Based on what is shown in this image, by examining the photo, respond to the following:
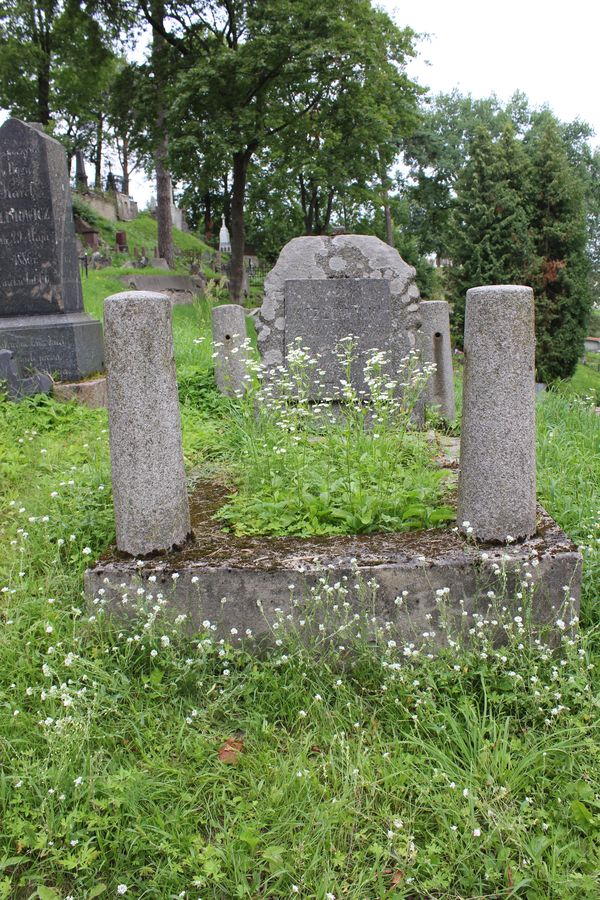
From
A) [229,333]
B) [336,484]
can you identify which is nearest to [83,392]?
[229,333]

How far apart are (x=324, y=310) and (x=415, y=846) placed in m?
4.59

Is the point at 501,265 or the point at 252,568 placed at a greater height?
the point at 501,265

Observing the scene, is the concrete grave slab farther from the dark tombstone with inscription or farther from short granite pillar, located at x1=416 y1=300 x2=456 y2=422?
short granite pillar, located at x1=416 y1=300 x2=456 y2=422

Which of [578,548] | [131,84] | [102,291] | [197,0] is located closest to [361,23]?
[197,0]

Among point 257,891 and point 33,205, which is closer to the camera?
point 257,891

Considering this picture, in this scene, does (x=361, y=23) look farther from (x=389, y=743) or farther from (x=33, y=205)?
(x=389, y=743)

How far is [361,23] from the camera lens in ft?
55.2

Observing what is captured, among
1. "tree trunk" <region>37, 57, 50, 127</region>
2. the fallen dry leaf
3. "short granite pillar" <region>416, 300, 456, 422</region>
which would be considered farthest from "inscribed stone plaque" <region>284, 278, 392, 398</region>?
"tree trunk" <region>37, 57, 50, 127</region>

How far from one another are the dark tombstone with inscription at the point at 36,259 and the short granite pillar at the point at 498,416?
16.0ft

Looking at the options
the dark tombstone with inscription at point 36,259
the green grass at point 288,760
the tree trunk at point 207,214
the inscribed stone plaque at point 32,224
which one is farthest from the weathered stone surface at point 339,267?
the tree trunk at point 207,214

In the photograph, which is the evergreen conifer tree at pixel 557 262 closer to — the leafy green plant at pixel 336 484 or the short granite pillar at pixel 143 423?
the leafy green plant at pixel 336 484

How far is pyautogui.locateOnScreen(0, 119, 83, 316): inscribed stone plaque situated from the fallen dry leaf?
5.43 meters

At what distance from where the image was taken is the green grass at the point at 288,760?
2.14m

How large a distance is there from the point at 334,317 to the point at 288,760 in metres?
4.22
